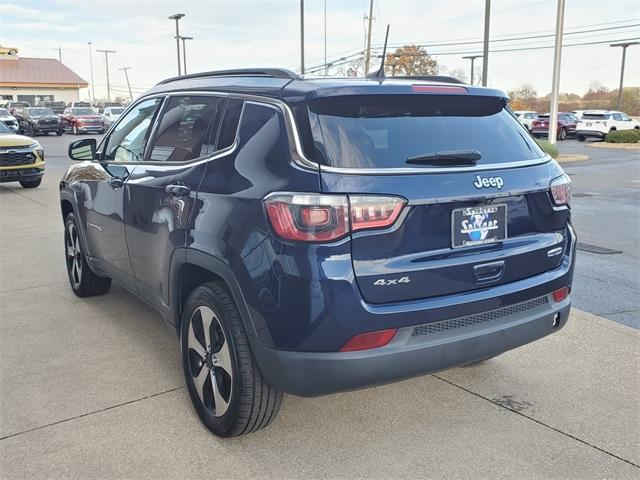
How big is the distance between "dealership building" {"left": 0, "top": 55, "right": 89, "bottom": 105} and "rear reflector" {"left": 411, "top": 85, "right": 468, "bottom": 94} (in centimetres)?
7902

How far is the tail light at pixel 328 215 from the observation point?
2547 millimetres

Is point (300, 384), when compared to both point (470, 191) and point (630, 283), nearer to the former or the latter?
point (470, 191)

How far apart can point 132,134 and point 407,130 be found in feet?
7.58

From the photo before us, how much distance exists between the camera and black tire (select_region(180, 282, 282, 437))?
115 inches

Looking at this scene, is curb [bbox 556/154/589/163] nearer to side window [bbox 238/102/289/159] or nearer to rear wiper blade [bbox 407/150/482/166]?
rear wiper blade [bbox 407/150/482/166]

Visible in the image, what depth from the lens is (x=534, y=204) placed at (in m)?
3.10

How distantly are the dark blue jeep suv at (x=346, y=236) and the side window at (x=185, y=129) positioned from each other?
0.06 feet

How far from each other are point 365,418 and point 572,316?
240 centimetres

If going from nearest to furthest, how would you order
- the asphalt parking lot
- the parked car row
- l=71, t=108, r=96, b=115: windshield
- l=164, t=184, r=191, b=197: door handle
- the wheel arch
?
the wheel arch, the asphalt parking lot, l=164, t=184, r=191, b=197: door handle, the parked car row, l=71, t=108, r=96, b=115: windshield

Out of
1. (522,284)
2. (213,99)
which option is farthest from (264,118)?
(522,284)

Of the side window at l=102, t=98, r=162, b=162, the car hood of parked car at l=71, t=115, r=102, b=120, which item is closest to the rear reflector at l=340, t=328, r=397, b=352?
the side window at l=102, t=98, r=162, b=162

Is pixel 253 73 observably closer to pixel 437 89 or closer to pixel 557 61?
pixel 437 89

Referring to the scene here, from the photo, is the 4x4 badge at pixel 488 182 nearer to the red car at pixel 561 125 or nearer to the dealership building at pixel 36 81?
the red car at pixel 561 125

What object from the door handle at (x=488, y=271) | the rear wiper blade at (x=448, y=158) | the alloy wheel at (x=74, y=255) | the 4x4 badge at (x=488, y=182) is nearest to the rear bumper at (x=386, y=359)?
the door handle at (x=488, y=271)
